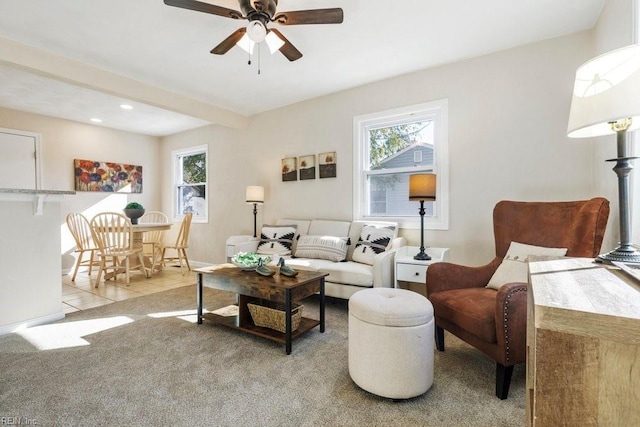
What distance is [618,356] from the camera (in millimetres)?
613

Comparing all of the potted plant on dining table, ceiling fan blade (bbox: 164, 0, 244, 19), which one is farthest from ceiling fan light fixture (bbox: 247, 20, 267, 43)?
the potted plant on dining table

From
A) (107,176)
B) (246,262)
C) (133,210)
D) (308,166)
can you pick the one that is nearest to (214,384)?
(246,262)

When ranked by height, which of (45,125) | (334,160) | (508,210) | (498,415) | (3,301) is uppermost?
(45,125)

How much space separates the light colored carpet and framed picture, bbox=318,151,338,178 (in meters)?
2.05

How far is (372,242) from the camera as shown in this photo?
3281mm

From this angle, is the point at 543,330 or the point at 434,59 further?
the point at 434,59

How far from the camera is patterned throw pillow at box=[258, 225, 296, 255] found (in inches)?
150

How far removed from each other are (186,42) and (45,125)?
3.65 metres

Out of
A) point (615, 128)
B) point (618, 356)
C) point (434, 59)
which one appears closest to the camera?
point (618, 356)

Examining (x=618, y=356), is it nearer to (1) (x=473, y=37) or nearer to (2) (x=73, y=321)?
(1) (x=473, y=37)

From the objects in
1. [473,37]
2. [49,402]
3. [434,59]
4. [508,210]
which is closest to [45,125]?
[49,402]

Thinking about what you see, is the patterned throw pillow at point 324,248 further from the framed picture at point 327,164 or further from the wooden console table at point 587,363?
the wooden console table at point 587,363

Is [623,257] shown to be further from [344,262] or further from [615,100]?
[344,262]

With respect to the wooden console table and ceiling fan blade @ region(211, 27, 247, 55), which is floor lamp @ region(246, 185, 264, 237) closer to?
ceiling fan blade @ region(211, 27, 247, 55)
